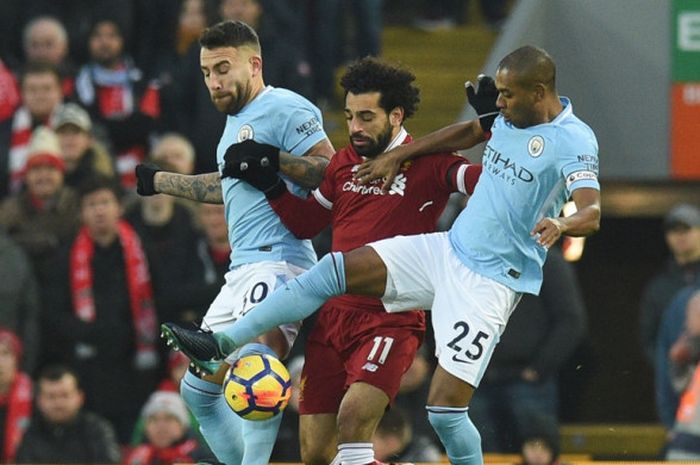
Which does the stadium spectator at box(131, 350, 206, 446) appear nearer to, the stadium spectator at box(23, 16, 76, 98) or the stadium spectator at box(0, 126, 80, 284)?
the stadium spectator at box(0, 126, 80, 284)

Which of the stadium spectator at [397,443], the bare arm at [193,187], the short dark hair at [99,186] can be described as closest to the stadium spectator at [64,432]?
the short dark hair at [99,186]

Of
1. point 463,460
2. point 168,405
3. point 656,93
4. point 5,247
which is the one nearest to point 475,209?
point 463,460

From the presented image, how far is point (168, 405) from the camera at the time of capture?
1188 centimetres

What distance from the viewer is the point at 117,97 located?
43.6 feet

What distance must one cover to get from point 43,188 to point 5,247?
502mm

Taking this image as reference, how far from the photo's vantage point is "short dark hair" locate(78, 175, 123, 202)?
12.3 metres

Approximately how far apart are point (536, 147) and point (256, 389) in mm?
1552

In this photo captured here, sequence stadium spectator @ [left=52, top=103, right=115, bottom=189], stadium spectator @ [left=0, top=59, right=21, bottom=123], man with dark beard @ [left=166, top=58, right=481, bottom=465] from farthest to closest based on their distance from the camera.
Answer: stadium spectator @ [left=0, top=59, right=21, bottom=123] < stadium spectator @ [left=52, top=103, right=115, bottom=189] < man with dark beard @ [left=166, top=58, right=481, bottom=465]

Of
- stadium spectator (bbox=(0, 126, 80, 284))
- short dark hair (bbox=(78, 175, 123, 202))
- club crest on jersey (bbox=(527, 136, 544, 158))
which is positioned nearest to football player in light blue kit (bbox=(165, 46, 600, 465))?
club crest on jersey (bbox=(527, 136, 544, 158))

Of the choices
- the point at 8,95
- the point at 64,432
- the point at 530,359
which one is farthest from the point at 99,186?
the point at 530,359

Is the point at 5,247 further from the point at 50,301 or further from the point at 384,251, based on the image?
the point at 384,251

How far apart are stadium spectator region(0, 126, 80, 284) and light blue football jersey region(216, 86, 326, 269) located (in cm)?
331

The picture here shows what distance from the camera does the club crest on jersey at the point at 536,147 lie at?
347 inches

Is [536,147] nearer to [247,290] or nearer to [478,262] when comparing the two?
[478,262]
